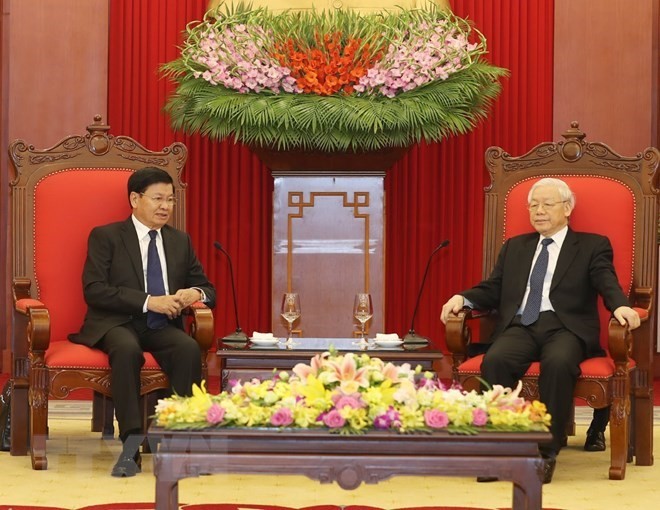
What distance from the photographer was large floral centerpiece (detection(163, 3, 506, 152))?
17.0 feet

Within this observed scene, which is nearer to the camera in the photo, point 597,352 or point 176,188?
point 597,352

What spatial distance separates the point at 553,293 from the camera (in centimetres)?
483

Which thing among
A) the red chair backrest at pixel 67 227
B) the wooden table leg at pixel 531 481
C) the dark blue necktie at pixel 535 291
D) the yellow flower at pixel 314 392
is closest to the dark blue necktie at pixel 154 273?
the red chair backrest at pixel 67 227

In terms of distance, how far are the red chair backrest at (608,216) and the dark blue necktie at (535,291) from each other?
27 cm

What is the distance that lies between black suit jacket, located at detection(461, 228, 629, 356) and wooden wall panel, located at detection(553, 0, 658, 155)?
2.03 m

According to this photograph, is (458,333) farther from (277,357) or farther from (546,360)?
(277,357)

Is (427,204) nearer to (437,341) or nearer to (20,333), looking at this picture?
(437,341)

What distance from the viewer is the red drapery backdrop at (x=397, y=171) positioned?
691 centimetres

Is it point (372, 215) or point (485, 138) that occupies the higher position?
point (485, 138)

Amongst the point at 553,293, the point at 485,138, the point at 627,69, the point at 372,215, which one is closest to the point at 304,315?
the point at 372,215

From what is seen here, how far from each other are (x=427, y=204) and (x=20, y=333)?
283 centimetres

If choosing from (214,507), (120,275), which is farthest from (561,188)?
(214,507)

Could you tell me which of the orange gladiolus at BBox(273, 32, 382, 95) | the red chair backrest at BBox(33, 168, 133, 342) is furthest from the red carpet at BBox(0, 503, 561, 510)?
the orange gladiolus at BBox(273, 32, 382, 95)

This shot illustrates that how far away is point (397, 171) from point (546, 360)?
→ 2.65 m
